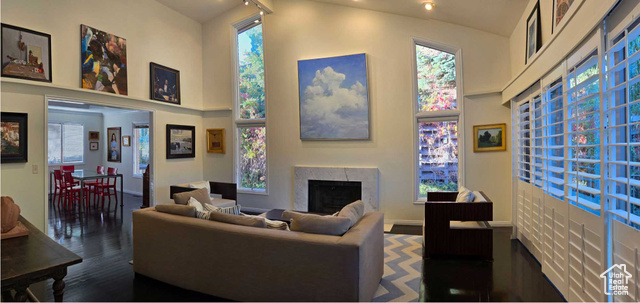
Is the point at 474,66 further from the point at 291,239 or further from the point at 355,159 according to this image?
the point at 291,239

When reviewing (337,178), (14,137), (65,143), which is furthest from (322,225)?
(65,143)

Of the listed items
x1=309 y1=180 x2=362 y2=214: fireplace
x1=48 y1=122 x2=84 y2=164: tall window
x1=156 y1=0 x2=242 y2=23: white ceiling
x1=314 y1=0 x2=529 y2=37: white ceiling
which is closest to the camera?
x1=314 y1=0 x2=529 y2=37: white ceiling

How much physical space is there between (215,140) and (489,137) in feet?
18.2

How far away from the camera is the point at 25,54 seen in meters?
4.11

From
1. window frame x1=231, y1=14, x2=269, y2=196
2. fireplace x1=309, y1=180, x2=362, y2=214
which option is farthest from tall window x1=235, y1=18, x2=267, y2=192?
fireplace x1=309, y1=180, x2=362, y2=214

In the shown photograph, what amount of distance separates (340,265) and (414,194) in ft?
11.3

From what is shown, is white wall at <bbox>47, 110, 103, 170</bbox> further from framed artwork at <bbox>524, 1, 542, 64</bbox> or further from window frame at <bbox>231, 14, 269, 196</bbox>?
framed artwork at <bbox>524, 1, 542, 64</bbox>

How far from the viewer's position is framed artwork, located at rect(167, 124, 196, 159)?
6.24m

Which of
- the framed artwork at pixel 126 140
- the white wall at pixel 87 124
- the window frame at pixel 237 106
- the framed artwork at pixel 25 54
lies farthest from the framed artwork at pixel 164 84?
the white wall at pixel 87 124

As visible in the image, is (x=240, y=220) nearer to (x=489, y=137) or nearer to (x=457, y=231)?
(x=457, y=231)

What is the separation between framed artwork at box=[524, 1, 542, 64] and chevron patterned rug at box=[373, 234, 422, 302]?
2.84 metres

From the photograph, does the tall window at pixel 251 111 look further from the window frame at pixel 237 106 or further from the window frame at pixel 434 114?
the window frame at pixel 434 114

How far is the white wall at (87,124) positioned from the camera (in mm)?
8523

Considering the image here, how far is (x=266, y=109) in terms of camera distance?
6.23m
